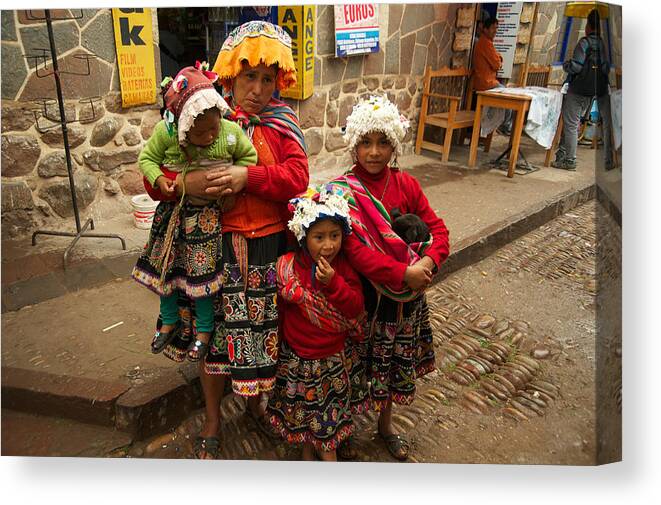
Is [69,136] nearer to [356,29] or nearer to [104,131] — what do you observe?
[104,131]

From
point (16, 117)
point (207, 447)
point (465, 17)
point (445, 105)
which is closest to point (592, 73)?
point (207, 447)

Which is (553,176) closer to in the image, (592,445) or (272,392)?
(592,445)

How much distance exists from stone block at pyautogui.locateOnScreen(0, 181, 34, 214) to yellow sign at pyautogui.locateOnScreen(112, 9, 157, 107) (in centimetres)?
88

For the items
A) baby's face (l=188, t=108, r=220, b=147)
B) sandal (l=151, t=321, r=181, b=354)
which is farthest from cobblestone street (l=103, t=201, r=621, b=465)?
baby's face (l=188, t=108, r=220, b=147)

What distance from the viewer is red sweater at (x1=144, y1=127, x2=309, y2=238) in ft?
5.95

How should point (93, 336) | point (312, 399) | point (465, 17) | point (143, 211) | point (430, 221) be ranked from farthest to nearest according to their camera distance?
point (465, 17) → point (143, 211) → point (93, 336) → point (430, 221) → point (312, 399)

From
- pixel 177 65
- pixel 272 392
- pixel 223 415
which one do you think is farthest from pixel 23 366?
pixel 177 65

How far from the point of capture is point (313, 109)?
5016mm

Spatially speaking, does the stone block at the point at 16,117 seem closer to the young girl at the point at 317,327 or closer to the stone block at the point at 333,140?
the young girl at the point at 317,327

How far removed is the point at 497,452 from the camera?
2348mm

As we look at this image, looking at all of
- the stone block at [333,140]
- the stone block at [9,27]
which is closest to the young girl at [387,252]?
the stone block at [9,27]

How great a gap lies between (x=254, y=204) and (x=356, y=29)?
3690 mm

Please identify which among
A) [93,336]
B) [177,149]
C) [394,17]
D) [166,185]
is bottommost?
[93,336]

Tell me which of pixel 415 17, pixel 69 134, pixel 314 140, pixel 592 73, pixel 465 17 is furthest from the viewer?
pixel 465 17
